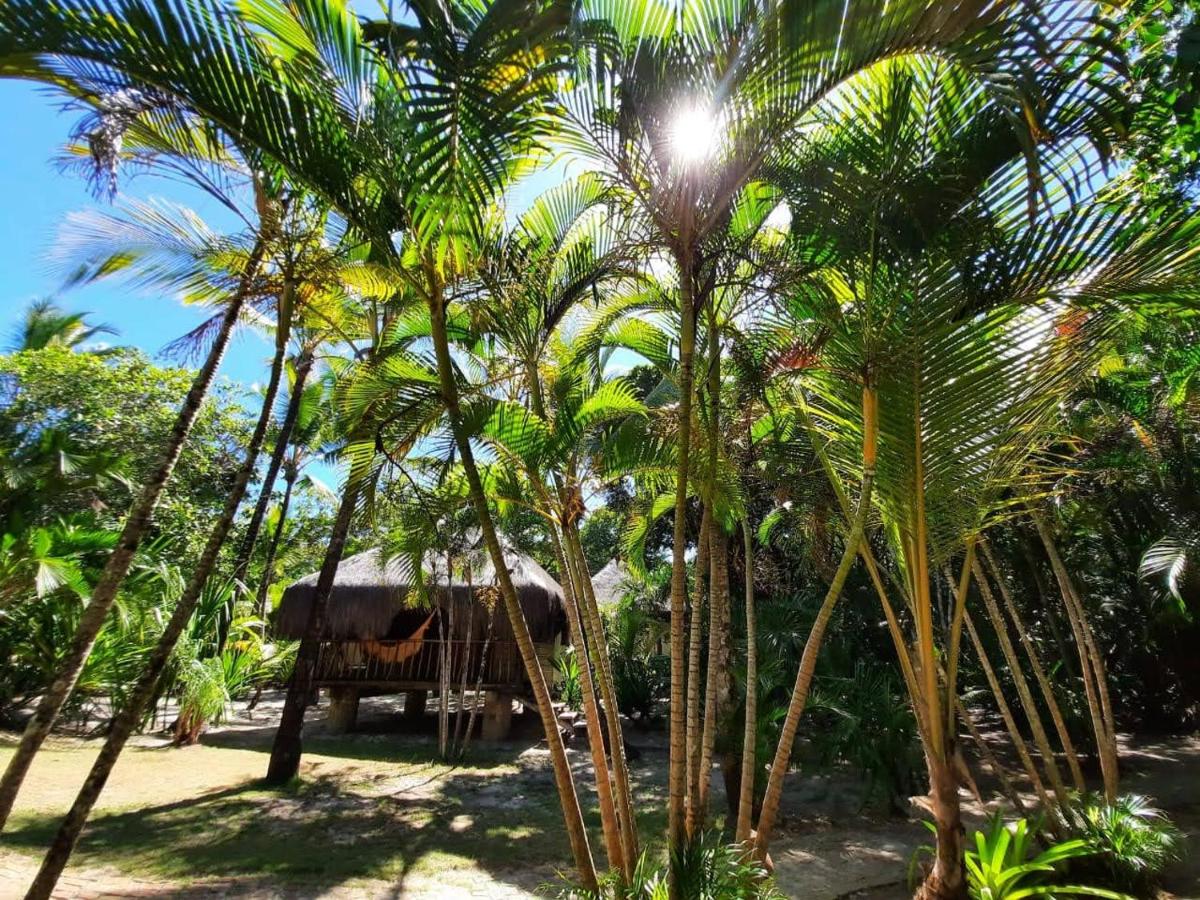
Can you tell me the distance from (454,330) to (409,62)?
2.90 m

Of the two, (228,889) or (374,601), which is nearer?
(228,889)

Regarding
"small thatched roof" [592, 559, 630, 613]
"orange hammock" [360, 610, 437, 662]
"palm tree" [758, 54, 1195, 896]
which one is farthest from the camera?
"small thatched roof" [592, 559, 630, 613]

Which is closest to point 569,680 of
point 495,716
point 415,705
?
point 495,716

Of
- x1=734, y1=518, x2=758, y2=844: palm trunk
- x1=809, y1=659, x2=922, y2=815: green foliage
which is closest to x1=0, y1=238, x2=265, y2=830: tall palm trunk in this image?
x1=734, y1=518, x2=758, y2=844: palm trunk

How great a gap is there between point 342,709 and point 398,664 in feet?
4.80

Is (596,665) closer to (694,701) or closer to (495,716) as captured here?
(694,701)

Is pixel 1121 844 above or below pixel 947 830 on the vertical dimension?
below

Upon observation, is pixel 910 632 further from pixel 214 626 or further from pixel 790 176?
pixel 214 626

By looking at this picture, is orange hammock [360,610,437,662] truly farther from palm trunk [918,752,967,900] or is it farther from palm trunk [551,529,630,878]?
palm trunk [918,752,967,900]

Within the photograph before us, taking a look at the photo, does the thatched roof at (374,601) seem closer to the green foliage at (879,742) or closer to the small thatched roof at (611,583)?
the small thatched roof at (611,583)

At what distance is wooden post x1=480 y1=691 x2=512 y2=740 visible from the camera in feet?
41.2

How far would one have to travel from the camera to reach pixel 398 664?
12.8 m

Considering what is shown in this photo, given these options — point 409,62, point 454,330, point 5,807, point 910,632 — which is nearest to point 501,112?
point 409,62

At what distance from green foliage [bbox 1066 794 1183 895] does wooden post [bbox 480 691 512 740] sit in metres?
9.33
